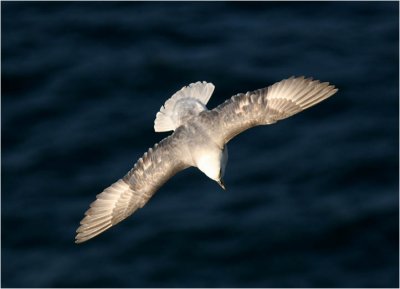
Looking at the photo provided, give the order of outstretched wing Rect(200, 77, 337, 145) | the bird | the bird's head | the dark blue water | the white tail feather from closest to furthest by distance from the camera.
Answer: the bird's head, the bird, outstretched wing Rect(200, 77, 337, 145), the white tail feather, the dark blue water

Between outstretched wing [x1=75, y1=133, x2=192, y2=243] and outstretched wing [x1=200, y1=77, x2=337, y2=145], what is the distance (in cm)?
68

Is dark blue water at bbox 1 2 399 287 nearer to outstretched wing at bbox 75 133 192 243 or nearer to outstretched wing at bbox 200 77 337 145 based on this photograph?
outstretched wing at bbox 75 133 192 243

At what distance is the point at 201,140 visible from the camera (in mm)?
15008

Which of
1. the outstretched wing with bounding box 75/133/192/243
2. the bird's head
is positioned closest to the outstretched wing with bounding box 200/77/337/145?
the bird's head

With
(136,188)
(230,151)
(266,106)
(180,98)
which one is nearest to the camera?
(266,106)

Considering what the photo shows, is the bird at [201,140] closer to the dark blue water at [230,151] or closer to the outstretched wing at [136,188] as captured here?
the outstretched wing at [136,188]

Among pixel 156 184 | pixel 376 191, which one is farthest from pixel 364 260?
pixel 156 184

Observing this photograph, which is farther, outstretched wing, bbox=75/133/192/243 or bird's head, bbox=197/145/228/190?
outstretched wing, bbox=75/133/192/243

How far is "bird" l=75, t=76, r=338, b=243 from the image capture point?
15070mm

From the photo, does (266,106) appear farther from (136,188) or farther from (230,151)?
(230,151)

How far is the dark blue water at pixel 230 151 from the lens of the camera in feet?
78.7

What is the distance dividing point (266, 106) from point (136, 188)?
7.09 ft

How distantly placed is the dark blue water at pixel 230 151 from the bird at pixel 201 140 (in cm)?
833

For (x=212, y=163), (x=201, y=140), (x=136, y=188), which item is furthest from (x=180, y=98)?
(x=212, y=163)
